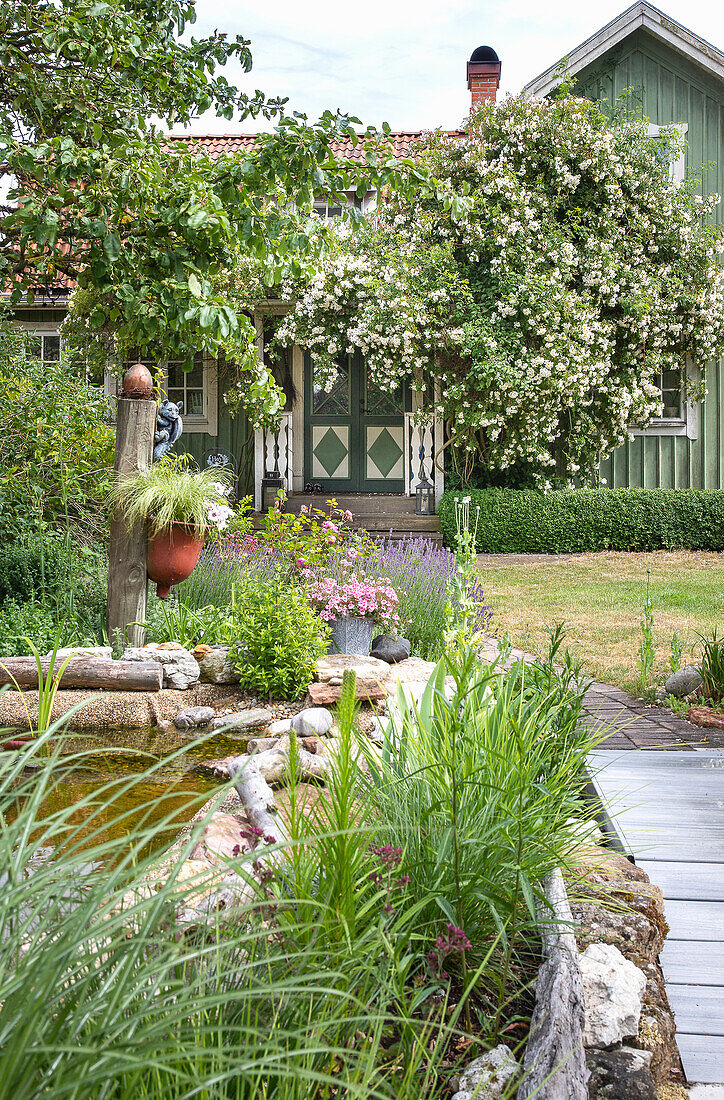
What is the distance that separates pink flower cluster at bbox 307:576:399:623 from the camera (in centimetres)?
523

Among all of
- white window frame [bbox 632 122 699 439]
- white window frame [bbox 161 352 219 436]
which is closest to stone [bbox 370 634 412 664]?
white window frame [bbox 161 352 219 436]

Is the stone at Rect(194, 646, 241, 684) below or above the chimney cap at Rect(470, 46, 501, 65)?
below

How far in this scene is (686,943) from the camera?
208 centimetres

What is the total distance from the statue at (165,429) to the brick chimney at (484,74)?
10.7m

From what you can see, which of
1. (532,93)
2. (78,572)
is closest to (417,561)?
(78,572)

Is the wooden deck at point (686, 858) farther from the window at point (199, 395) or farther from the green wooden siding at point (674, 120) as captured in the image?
the window at point (199, 395)

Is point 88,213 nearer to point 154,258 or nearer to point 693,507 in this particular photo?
point 154,258

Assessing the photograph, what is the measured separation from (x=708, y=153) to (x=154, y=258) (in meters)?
12.3

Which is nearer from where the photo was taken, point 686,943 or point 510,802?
point 510,802

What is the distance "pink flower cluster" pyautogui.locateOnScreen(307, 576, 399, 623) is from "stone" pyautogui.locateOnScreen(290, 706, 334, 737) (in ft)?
3.79

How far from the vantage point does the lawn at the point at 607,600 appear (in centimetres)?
598

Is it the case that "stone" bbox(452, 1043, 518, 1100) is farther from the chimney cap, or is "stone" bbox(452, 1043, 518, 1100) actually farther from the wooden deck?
the chimney cap

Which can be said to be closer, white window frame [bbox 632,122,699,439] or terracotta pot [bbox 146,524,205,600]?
terracotta pot [bbox 146,524,205,600]

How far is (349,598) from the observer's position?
525 cm
